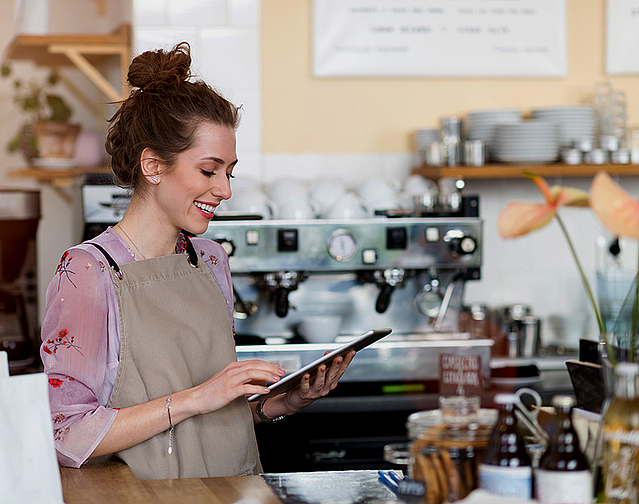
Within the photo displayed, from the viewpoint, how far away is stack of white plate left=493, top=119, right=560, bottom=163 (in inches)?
105

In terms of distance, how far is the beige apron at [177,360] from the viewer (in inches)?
57.2

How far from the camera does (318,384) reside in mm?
1549

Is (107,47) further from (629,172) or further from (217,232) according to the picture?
(629,172)

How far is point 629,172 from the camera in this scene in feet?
9.04

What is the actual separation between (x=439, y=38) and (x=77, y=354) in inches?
75.6

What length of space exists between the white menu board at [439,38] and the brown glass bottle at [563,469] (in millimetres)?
2061

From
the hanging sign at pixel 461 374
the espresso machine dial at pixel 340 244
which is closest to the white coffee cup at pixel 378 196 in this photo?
the espresso machine dial at pixel 340 244

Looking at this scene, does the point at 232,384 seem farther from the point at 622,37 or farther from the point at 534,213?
the point at 622,37

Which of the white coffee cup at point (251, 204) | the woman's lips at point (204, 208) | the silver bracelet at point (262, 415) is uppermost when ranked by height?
the white coffee cup at point (251, 204)

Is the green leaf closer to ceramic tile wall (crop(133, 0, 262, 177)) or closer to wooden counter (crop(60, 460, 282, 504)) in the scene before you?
ceramic tile wall (crop(133, 0, 262, 177))

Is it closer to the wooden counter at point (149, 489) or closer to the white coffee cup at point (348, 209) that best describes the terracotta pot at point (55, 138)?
the white coffee cup at point (348, 209)

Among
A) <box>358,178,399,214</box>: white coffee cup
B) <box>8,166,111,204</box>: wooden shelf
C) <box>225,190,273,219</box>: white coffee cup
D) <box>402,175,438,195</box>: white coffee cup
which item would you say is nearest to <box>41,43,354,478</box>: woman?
<box>225,190,273,219</box>: white coffee cup

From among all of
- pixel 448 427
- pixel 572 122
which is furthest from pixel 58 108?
pixel 448 427

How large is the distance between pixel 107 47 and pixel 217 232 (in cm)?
124
